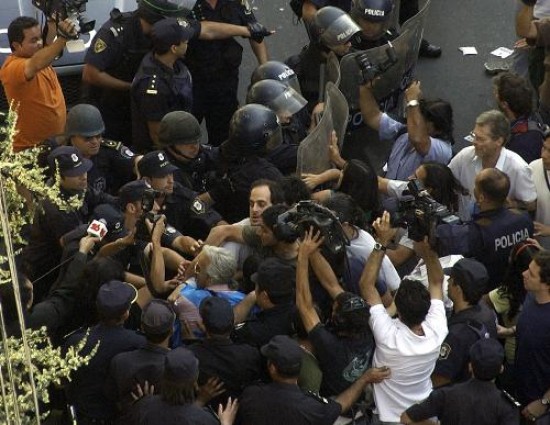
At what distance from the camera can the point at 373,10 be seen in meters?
8.94

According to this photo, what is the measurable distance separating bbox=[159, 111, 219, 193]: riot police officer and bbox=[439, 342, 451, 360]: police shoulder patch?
2311 mm

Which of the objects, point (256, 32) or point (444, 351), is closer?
point (444, 351)

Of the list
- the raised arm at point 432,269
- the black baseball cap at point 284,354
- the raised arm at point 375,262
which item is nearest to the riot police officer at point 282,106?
the raised arm at point 375,262

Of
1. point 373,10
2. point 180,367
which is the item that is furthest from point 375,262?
point 373,10

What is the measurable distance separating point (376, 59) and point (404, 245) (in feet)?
6.38

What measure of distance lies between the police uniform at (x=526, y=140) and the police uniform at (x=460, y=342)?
209 centimetres

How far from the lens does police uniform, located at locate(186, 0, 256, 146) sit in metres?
9.39

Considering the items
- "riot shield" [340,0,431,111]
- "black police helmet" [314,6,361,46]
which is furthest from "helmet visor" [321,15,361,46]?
"riot shield" [340,0,431,111]

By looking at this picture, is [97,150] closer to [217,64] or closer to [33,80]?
[33,80]

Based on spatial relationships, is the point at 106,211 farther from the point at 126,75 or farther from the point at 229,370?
the point at 126,75

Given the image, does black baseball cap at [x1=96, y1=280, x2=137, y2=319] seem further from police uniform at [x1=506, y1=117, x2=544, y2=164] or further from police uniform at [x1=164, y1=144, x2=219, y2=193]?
police uniform at [x1=506, y1=117, x2=544, y2=164]

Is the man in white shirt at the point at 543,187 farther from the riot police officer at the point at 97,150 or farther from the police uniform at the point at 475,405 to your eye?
the riot police officer at the point at 97,150

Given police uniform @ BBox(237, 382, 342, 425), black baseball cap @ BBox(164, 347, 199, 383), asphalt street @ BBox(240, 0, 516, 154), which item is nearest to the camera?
black baseball cap @ BBox(164, 347, 199, 383)

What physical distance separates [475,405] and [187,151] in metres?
2.91
